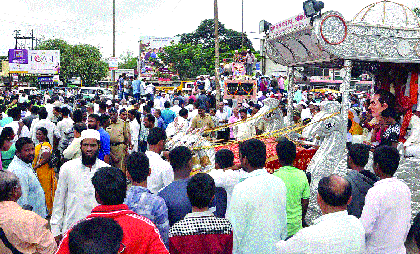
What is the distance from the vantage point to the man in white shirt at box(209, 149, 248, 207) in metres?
4.28

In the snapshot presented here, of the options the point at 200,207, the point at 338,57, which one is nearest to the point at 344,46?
the point at 338,57

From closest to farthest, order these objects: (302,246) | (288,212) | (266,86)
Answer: (302,246)
(288,212)
(266,86)

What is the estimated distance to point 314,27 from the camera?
6.02m

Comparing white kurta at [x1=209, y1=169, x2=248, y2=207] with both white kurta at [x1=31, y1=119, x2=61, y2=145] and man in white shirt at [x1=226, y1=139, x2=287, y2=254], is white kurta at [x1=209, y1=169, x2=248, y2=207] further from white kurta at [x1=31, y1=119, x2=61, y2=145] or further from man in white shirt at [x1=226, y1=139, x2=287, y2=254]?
white kurta at [x1=31, y1=119, x2=61, y2=145]

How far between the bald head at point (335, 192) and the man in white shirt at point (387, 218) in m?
0.65

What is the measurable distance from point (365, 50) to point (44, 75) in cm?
4530

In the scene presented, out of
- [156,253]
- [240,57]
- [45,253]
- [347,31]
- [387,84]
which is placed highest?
[240,57]

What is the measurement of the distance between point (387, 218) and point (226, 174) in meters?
1.61

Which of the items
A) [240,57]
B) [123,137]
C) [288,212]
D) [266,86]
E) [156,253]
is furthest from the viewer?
[266,86]

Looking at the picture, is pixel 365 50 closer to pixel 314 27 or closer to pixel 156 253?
pixel 314 27

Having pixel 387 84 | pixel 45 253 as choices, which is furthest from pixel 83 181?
pixel 387 84

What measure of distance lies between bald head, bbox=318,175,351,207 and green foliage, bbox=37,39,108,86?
48.2m

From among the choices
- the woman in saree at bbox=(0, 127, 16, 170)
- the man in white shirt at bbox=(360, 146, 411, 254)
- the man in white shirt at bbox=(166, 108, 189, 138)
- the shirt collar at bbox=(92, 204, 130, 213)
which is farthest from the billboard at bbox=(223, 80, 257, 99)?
the shirt collar at bbox=(92, 204, 130, 213)

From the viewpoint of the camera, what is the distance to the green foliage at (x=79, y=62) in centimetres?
4853
